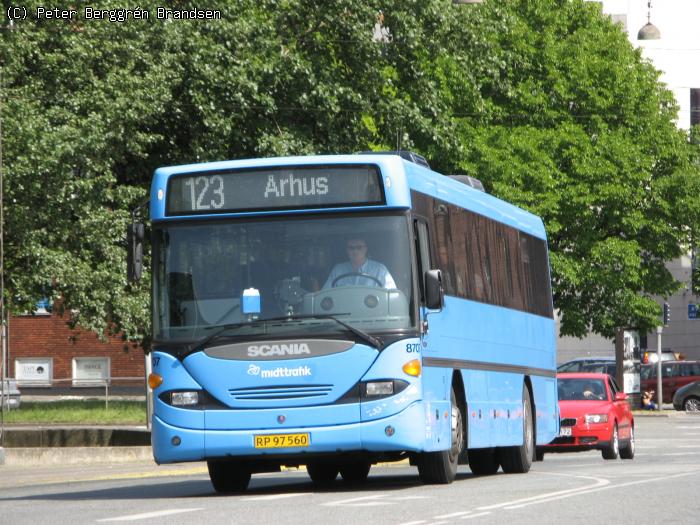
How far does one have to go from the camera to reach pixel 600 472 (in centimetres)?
2000

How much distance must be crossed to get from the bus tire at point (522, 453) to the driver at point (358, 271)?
18.8 ft

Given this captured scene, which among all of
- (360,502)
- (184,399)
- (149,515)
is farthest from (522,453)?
(149,515)

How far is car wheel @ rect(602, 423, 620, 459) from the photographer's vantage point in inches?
1113

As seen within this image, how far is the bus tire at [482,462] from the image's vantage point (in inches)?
822

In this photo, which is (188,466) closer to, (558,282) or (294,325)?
(294,325)

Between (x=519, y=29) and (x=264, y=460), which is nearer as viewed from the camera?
(x=264, y=460)

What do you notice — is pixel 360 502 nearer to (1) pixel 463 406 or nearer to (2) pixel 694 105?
(1) pixel 463 406

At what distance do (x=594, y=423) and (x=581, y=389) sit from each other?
1249 millimetres

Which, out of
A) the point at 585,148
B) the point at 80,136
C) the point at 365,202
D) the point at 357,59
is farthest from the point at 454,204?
the point at 585,148

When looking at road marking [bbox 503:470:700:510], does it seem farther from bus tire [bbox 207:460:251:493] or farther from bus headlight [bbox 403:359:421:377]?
bus tire [bbox 207:460:251:493]

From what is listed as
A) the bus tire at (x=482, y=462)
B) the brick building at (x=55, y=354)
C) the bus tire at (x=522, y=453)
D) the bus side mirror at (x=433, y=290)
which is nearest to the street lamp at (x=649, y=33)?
the brick building at (x=55, y=354)

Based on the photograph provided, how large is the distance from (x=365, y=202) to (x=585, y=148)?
112 ft

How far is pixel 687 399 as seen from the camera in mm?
55250

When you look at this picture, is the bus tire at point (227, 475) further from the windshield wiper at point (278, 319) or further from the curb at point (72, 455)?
the curb at point (72, 455)
